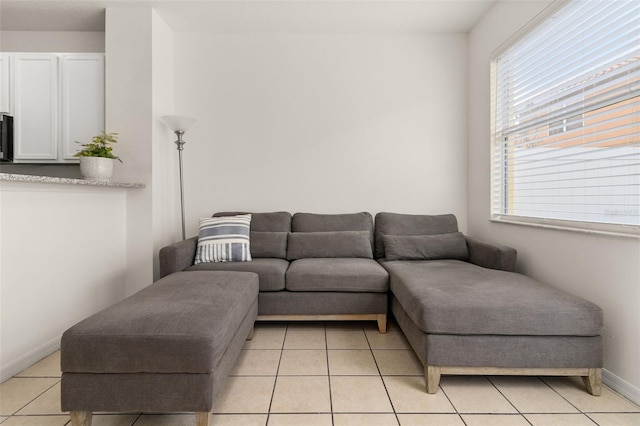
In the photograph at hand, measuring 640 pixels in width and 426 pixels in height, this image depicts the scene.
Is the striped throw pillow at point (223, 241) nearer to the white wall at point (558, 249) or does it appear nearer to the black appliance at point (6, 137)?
the black appliance at point (6, 137)

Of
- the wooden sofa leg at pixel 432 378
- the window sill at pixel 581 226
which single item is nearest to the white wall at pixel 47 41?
the wooden sofa leg at pixel 432 378

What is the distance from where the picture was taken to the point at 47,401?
1582mm

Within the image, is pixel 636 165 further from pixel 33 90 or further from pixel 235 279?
pixel 33 90

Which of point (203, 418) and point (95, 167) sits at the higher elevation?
point (95, 167)

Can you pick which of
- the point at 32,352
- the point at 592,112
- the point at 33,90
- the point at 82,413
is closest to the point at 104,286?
the point at 32,352

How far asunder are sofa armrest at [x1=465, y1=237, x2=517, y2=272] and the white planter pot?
317 centimetres

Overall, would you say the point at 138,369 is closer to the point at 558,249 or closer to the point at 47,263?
the point at 47,263

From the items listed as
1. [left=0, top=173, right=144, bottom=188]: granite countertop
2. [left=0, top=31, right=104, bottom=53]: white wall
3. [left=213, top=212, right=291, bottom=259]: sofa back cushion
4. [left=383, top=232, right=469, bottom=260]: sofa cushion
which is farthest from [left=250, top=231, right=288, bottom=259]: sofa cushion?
[left=0, top=31, right=104, bottom=53]: white wall

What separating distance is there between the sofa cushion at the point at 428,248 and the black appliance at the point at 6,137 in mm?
3241

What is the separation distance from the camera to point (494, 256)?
2.41 metres

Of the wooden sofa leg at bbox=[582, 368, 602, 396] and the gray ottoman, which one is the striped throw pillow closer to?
the gray ottoman

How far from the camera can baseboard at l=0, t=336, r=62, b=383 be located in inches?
69.2

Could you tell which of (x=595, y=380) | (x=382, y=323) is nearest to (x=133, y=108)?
(x=382, y=323)

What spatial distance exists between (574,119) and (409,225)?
147 cm
